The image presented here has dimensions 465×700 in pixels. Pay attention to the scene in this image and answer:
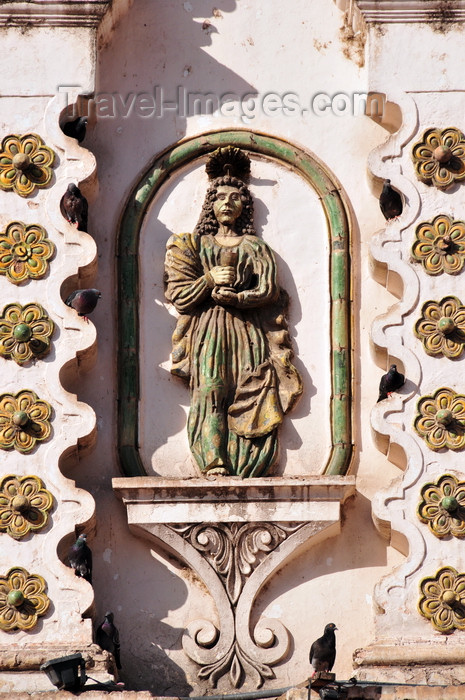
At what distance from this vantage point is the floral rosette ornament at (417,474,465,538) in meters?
11.7

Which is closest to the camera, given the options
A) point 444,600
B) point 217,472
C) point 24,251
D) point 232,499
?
point 444,600

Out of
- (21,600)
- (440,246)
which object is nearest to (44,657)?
(21,600)

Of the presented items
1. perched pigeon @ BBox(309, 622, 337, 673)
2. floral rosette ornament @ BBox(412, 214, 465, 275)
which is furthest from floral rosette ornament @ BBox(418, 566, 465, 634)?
floral rosette ornament @ BBox(412, 214, 465, 275)

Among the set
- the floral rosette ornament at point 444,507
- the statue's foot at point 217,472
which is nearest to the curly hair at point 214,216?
the statue's foot at point 217,472

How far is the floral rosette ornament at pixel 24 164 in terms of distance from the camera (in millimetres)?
12320

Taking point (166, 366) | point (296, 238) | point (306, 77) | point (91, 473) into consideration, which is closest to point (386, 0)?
point (306, 77)

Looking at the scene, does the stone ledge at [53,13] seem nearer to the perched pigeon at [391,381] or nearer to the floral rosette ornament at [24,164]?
the floral rosette ornament at [24,164]

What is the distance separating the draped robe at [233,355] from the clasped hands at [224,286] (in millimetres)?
37

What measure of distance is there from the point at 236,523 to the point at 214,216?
1.97 m

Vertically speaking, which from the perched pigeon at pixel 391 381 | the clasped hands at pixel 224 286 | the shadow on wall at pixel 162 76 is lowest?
the perched pigeon at pixel 391 381

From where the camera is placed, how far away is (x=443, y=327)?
39.4ft

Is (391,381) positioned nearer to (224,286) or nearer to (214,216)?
(224,286)

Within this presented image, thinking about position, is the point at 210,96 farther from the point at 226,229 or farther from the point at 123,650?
the point at 123,650

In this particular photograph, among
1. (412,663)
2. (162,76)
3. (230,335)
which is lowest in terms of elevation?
(412,663)
